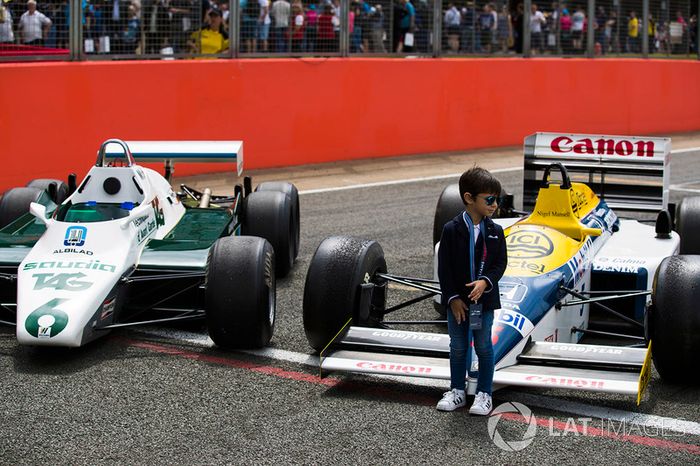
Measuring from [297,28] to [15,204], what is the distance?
7.22 m

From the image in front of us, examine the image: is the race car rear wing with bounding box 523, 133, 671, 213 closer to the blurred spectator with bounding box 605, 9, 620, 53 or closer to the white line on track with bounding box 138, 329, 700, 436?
the white line on track with bounding box 138, 329, 700, 436

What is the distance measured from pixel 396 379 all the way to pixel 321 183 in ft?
27.4

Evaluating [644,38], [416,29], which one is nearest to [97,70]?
[416,29]

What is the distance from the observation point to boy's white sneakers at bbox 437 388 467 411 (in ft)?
20.1

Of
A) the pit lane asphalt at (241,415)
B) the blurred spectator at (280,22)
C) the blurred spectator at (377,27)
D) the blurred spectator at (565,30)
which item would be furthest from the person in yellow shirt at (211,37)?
the pit lane asphalt at (241,415)

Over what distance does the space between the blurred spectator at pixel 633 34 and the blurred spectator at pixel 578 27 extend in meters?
1.23

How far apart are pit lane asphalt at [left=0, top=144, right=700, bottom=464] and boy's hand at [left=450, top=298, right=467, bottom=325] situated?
542 millimetres

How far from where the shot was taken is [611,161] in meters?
9.70

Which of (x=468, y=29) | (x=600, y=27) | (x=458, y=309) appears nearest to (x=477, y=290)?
(x=458, y=309)

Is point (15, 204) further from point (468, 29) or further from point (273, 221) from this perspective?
point (468, 29)

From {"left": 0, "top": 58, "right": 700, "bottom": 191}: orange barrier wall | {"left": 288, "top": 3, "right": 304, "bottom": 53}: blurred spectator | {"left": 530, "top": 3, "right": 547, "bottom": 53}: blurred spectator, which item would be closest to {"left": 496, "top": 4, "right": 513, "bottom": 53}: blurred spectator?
{"left": 0, "top": 58, "right": 700, "bottom": 191}: orange barrier wall

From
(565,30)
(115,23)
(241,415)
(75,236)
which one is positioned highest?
(565,30)

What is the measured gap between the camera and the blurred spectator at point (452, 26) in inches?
703

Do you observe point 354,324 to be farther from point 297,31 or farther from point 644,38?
point 644,38
